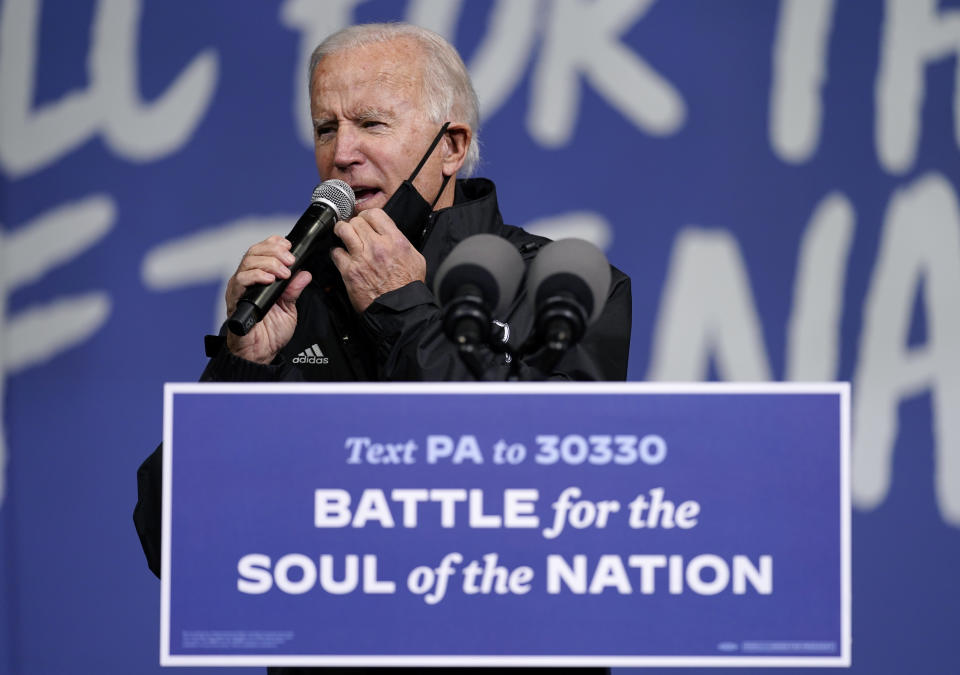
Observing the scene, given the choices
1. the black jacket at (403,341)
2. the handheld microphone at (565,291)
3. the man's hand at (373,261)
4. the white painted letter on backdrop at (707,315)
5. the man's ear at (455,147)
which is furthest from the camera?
the white painted letter on backdrop at (707,315)

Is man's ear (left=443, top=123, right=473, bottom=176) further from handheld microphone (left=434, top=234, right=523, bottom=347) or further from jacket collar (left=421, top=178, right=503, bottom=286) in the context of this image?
handheld microphone (left=434, top=234, right=523, bottom=347)

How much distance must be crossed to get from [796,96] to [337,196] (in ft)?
5.28

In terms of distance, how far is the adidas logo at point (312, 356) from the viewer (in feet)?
4.89

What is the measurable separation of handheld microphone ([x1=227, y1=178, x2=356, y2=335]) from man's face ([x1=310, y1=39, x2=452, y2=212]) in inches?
2.9

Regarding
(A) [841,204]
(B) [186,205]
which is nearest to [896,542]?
(A) [841,204]

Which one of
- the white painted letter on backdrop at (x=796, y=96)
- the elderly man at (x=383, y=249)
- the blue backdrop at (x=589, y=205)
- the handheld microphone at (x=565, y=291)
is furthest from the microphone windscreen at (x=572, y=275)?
the white painted letter on backdrop at (x=796, y=96)

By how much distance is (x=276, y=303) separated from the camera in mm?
1369

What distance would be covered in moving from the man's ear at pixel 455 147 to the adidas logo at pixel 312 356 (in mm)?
341

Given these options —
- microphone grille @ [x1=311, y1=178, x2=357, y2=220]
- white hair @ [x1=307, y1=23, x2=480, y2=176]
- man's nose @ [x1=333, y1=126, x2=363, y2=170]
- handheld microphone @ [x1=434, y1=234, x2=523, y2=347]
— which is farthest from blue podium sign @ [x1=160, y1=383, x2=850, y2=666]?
white hair @ [x1=307, y1=23, x2=480, y2=176]

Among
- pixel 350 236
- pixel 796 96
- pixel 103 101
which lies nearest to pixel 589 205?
pixel 796 96

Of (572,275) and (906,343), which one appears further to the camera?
(906,343)

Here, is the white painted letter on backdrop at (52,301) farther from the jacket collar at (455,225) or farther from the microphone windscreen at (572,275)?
the microphone windscreen at (572,275)

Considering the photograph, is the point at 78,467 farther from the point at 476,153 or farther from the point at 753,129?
the point at 753,129

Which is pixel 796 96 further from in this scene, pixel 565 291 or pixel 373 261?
pixel 565 291
